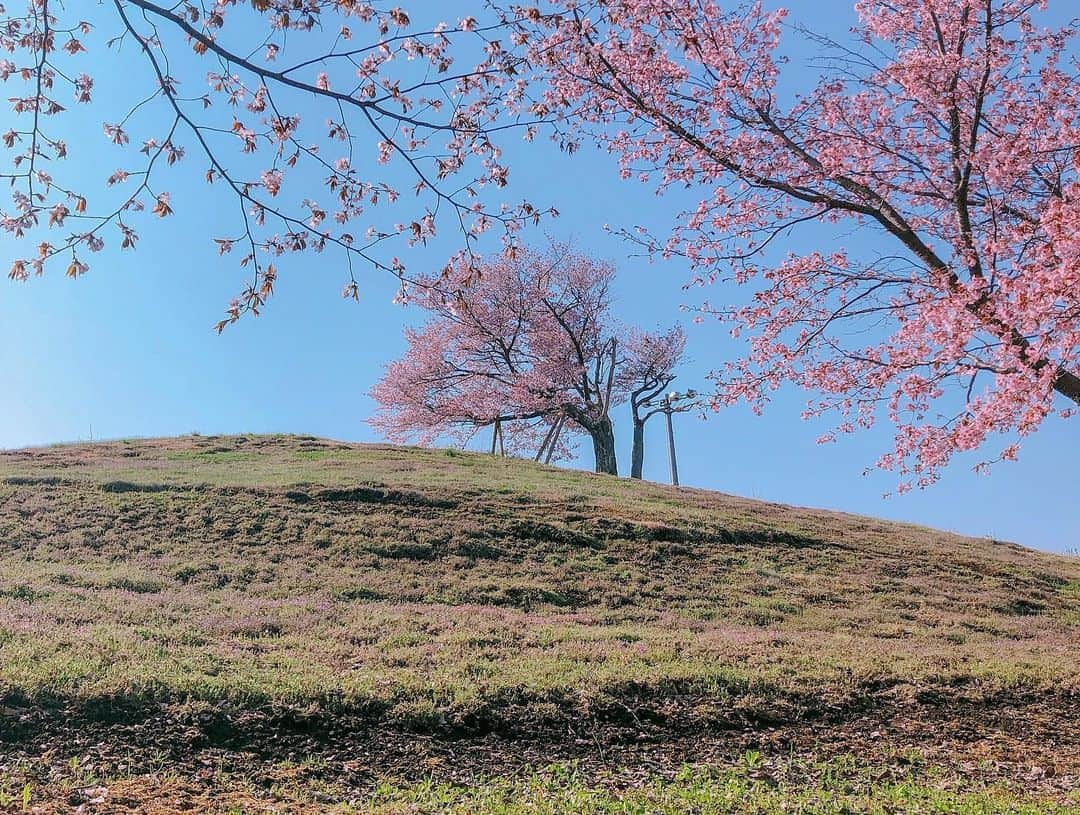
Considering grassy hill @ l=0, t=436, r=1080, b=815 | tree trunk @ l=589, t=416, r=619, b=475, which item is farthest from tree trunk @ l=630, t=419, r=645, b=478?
grassy hill @ l=0, t=436, r=1080, b=815

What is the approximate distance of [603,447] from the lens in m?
29.9

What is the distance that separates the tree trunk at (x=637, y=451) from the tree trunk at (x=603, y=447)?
3.38 ft

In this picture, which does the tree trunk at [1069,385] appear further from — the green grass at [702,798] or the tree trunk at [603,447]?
the tree trunk at [603,447]

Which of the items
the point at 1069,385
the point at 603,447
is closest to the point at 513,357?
the point at 603,447

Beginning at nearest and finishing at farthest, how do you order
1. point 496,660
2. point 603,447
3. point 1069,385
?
point 496,660 < point 1069,385 < point 603,447

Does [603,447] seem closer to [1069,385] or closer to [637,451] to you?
[637,451]

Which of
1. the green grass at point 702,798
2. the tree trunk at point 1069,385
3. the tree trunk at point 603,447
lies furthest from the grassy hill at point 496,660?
the tree trunk at point 603,447

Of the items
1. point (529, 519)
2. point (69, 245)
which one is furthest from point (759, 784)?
point (529, 519)

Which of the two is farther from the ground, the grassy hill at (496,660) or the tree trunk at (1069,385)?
the tree trunk at (1069,385)

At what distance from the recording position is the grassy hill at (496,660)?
231 inches

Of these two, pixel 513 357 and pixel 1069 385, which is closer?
pixel 1069 385

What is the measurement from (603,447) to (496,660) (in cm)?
2183

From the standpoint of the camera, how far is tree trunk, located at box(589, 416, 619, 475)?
2981 cm

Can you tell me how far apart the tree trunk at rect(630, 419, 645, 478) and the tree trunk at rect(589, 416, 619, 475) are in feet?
3.38
